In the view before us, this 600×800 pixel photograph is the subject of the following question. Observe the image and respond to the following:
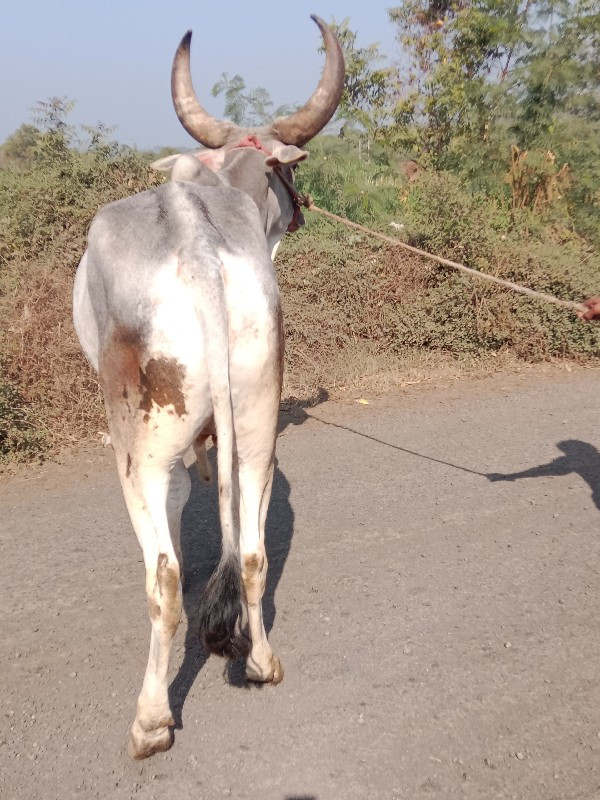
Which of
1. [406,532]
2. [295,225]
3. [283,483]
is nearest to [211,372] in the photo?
[295,225]

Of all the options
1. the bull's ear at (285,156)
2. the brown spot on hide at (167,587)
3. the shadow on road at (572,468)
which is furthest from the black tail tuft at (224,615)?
the shadow on road at (572,468)

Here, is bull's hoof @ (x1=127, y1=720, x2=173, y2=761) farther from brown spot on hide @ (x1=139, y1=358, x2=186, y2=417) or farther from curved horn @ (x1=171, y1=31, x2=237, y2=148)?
curved horn @ (x1=171, y1=31, x2=237, y2=148)

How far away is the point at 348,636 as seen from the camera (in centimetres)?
317

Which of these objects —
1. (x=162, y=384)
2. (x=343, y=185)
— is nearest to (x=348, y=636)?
(x=162, y=384)

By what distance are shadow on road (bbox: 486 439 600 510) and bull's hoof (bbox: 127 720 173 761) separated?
280cm

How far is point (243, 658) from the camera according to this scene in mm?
2994

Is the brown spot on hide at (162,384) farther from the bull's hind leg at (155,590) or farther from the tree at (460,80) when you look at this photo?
the tree at (460,80)

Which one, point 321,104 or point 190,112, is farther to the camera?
point 190,112

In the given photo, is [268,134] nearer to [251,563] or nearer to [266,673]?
[251,563]

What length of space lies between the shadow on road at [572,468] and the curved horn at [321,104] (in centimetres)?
246

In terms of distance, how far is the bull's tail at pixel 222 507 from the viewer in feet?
7.76

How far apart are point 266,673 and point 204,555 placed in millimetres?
1088

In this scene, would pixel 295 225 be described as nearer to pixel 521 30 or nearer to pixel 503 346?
pixel 503 346

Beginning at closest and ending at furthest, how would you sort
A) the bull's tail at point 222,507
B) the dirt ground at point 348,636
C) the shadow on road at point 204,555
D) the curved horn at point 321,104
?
the bull's tail at point 222,507 → the dirt ground at point 348,636 → the shadow on road at point 204,555 → the curved horn at point 321,104
